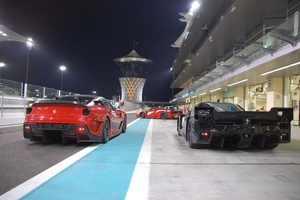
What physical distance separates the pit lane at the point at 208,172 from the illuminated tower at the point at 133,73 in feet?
341

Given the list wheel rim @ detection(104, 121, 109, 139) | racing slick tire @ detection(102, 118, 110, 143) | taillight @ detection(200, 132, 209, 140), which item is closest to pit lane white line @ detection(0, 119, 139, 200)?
racing slick tire @ detection(102, 118, 110, 143)

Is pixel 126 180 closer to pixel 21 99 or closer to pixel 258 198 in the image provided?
pixel 258 198

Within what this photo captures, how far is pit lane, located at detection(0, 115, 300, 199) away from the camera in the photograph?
A: 3.55 m

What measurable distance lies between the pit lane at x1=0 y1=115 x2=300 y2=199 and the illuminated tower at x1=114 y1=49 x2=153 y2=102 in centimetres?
10401

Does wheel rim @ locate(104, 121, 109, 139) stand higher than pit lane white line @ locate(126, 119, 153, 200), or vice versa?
wheel rim @ locate(104, 121, 109, 139)

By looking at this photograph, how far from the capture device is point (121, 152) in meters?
6.44

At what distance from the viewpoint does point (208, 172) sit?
15.3 ft

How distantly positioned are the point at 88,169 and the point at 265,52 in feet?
39.1

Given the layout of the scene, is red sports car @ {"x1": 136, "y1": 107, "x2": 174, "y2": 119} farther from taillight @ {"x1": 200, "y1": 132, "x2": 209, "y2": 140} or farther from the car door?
taillight @ {"x1": 200, "y1": 132, "x2": 209, "y2": 140}

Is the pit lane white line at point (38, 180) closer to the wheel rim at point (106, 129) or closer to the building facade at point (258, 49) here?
the wheel rim at point (106, 129)

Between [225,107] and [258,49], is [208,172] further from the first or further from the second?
[258,49]

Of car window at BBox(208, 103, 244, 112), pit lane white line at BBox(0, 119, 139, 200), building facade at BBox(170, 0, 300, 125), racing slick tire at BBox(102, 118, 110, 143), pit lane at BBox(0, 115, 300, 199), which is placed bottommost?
pit lane white line at BBox(0, 119, 139, 200)

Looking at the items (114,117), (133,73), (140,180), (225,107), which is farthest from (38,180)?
(133,73)

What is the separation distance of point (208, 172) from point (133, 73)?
114m
